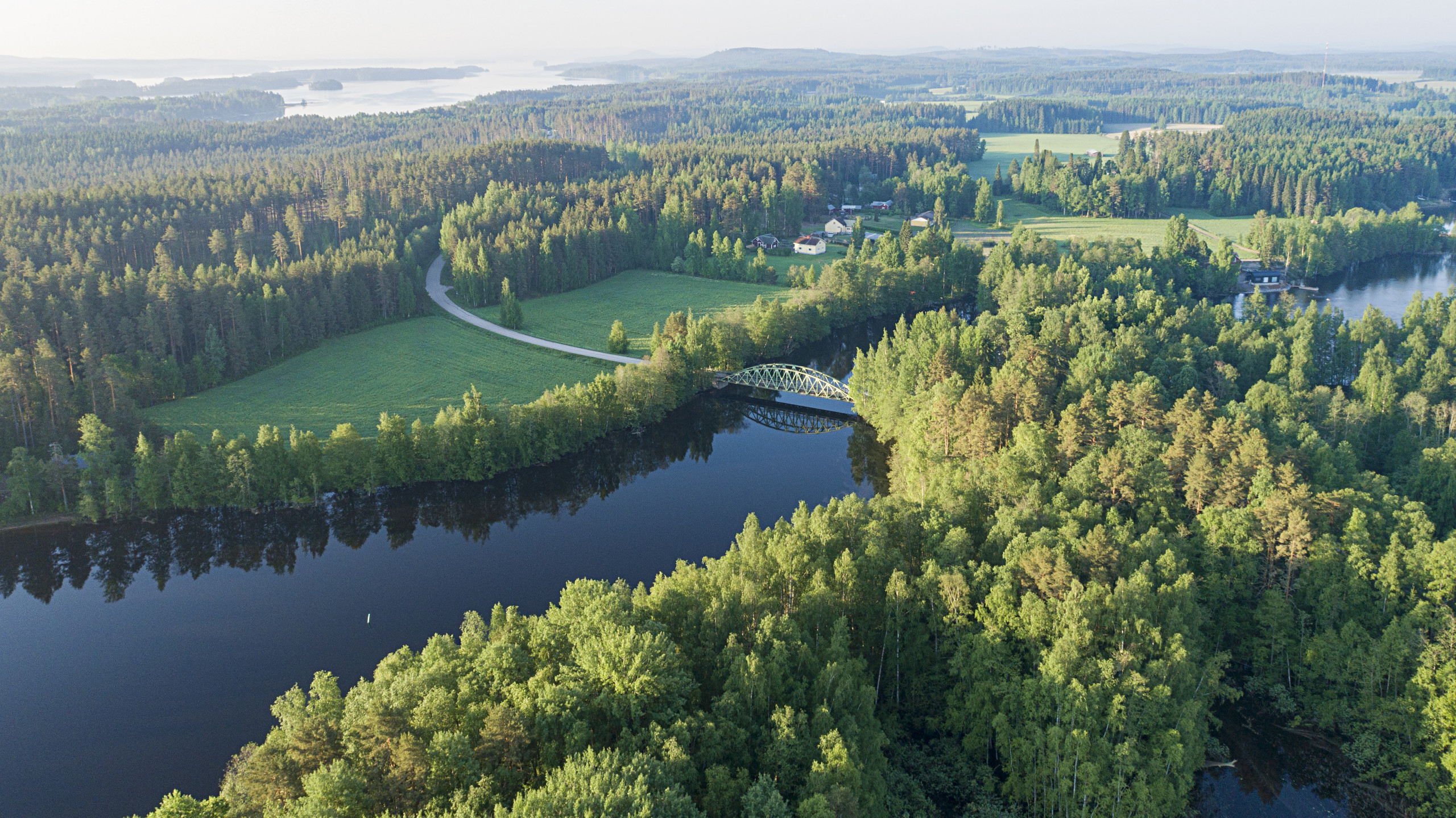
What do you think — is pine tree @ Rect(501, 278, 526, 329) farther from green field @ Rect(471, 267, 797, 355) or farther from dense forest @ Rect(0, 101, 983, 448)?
dense forest @ Rect(0, 101, 983, 448)

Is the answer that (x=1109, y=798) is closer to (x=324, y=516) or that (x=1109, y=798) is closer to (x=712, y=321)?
(x=324, y=516)

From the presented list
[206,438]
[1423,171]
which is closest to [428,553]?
[206,438]

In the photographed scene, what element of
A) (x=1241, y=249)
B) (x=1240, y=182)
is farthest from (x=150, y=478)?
(x=1240, y=182)

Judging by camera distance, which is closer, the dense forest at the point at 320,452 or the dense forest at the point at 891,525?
A: the dense forest at the point at 891,525

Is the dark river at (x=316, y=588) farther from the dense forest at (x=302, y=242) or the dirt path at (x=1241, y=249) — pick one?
the dirt path at (x=1241, y=249)

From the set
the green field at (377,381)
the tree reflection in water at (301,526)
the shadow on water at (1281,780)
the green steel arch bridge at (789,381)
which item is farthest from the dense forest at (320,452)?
the shadow on water at (1281,780)

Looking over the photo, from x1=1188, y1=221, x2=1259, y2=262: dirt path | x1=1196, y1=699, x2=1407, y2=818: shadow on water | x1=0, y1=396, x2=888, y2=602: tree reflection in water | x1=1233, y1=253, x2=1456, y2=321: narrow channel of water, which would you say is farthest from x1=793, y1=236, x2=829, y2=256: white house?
x1=1196, y1=699, x2=1407, y2=818: shadow on water
